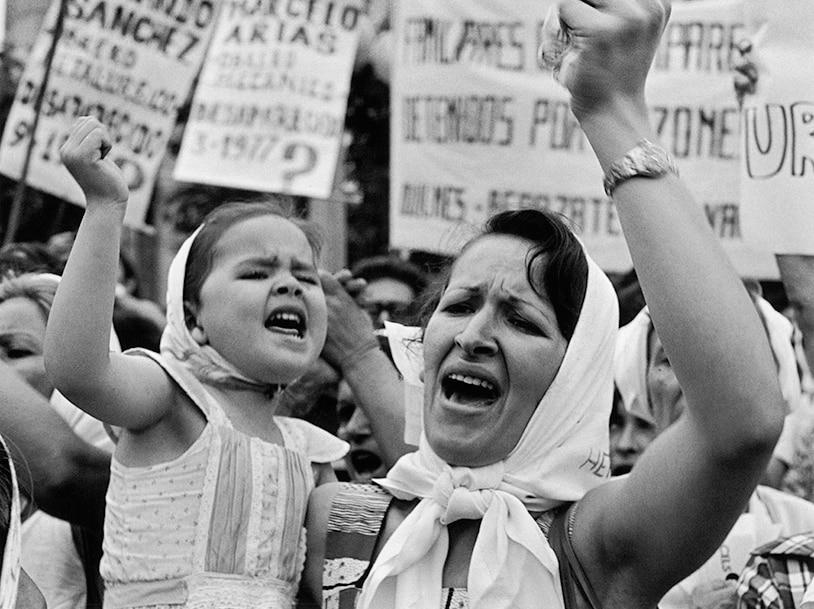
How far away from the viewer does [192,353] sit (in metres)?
3.09

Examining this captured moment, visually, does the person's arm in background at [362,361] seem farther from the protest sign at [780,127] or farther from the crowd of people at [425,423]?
the protest sign at [780,127]

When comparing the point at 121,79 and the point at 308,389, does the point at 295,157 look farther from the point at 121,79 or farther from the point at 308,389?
the point at 308,389

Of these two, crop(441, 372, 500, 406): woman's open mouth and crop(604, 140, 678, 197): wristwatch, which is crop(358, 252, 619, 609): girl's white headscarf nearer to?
crop(441, 372, 500, 406): woman's open mouth

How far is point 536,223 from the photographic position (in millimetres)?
2561

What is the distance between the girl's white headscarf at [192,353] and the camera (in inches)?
120

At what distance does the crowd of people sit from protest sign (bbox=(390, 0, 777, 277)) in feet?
6.68

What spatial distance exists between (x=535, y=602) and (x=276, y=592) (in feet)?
2.41

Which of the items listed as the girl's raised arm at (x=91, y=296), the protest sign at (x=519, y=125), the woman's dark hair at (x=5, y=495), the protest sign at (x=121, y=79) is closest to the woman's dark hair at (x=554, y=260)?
the girl's raised arm at (x=91, y=296)

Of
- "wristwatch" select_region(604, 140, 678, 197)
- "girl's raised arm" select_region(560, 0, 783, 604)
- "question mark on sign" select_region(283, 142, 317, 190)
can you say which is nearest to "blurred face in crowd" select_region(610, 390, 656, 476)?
"question mark on sign" select_region(283, 142, 317, 190)

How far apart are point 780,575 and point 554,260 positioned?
2.90 ft

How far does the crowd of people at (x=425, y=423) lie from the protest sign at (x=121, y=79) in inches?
99.3

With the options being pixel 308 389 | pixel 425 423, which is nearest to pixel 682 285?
pixel 425 423

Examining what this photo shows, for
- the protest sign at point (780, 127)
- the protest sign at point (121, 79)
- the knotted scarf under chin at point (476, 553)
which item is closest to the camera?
the knotted scarf under chin at point (476, 553)

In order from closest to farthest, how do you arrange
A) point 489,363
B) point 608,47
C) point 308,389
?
1. point 608,47
2. point 489,363
3. point 308,389
